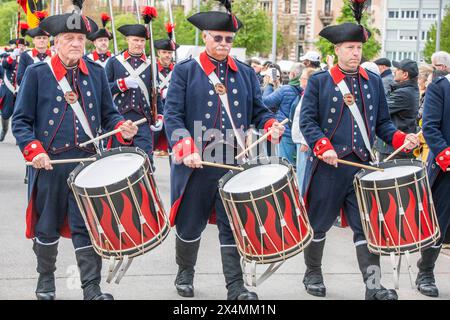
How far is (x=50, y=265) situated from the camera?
6.77m

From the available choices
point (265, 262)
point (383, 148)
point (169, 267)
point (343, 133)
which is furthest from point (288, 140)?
point (265, 262)

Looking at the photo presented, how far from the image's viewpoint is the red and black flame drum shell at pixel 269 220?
239 inches

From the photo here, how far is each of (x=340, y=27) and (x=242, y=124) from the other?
969mm

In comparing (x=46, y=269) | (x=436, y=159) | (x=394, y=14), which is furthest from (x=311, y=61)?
(x=394, y=14)

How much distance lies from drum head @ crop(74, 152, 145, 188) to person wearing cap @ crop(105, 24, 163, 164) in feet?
14.1

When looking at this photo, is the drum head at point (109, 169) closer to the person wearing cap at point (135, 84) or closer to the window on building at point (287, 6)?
the person wearing cap at point (135, 84)

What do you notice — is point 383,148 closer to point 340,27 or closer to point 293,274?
point 293,274

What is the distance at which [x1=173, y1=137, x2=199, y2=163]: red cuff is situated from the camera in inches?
257

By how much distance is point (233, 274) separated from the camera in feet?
22.2

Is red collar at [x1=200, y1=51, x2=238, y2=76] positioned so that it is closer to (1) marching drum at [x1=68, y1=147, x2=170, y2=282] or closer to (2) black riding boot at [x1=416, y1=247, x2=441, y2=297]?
(1) marching drum at [x1=68, y1=147, x2=170, y2=282]

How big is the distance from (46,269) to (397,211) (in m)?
2.39

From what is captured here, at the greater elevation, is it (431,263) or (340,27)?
(340,27)

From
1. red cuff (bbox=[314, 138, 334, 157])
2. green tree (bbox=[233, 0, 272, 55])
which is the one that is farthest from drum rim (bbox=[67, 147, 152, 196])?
green tree (bbox=[233, 0, 272, 55])
